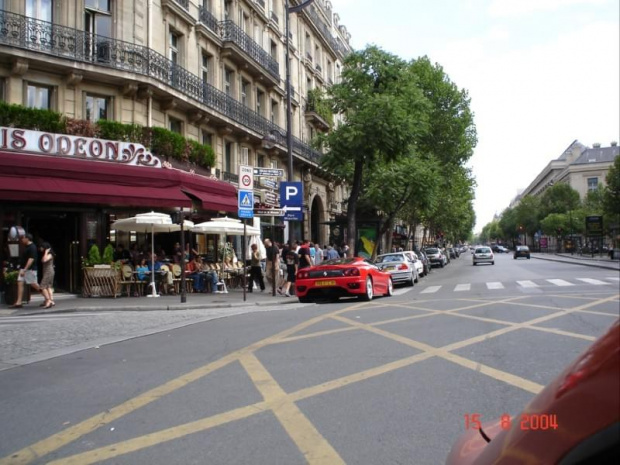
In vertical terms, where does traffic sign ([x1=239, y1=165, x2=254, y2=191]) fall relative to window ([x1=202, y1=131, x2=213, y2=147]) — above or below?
below

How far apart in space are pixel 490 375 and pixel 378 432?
6.40ft

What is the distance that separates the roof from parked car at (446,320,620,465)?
368 feet

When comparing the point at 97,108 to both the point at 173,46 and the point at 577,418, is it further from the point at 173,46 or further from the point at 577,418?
the point at 577,418

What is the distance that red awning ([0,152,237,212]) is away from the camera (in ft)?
46.2

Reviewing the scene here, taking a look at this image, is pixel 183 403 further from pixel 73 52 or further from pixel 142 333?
pixel 73 52

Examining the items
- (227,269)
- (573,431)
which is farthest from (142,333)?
(227,269)

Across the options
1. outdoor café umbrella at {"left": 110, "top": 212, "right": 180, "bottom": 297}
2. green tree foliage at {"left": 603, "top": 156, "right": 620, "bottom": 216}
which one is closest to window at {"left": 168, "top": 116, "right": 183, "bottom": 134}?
outdoor café umbrella at {"left": 110, "top": 212, "right": 180, "bottom": 297}

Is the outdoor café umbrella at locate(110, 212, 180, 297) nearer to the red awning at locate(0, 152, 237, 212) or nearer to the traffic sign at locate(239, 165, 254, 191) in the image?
the red awning at locate(0, 152, 237, 212)

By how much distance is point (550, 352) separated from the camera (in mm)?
6297

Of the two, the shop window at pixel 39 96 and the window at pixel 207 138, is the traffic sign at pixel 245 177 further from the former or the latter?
the window at pixel 207 138

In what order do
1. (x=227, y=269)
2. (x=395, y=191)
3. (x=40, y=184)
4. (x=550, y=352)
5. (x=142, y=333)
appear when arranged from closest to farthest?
(x=550, y=352) < (x=142, y=333) < (x=40, y=184) < (x=227, y=269) < (x=395, y=191)

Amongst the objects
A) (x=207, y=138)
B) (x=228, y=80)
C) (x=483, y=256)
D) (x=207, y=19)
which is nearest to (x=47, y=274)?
(x=207, y=138)

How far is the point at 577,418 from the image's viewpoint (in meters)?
1.22

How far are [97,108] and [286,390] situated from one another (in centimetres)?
1560
